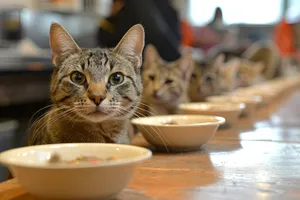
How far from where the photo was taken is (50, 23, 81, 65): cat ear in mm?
1170

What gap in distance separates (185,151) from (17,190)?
0.54 metres

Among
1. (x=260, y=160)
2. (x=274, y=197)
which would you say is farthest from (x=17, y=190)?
(x=260, y=160)

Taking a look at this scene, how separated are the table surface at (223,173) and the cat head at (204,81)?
93 cm

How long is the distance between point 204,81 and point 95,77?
4.96ft

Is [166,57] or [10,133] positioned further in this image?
[166,57]

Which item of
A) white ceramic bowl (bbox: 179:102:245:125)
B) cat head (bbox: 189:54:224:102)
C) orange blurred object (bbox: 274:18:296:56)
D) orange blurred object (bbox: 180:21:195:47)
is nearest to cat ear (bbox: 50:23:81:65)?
white ceramic bowl (bbox: 179:102:245:125)

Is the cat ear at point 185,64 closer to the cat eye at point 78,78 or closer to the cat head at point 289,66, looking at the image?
the cat eye at point 78,78

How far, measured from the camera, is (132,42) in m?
1.25

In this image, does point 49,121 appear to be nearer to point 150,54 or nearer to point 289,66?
point 150,54

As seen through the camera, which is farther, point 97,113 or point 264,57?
point 264,57

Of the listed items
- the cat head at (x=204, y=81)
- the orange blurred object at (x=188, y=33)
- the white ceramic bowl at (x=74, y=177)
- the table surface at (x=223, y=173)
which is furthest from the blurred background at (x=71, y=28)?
the white ceramic bowl at (x=74, y=177)

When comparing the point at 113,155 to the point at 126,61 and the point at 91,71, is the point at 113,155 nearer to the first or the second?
the point at 91,71

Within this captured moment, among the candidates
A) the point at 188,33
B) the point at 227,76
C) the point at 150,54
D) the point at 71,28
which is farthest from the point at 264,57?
the point at 150,54

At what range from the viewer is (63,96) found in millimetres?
1169
